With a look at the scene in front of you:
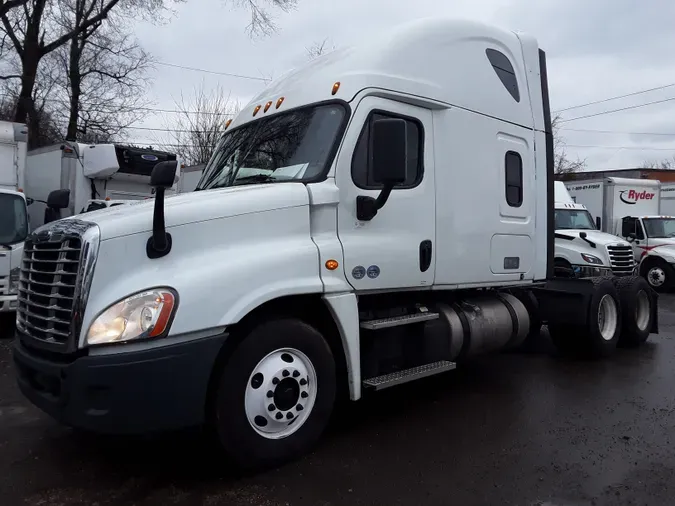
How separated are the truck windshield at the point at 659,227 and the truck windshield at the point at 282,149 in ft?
51.1

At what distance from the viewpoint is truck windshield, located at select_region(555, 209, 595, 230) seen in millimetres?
13383

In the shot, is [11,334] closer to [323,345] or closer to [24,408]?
[24,408]

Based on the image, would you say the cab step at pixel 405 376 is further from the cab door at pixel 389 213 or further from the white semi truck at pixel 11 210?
the white semi truck at pixel 11 210

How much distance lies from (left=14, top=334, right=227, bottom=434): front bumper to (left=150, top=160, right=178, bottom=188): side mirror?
973mm

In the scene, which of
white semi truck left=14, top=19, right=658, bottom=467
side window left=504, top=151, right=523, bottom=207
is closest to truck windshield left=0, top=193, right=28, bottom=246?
white semi truck left=14, top=19, right=658, bottom=467

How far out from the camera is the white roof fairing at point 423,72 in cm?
472

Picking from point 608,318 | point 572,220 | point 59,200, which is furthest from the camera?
point 572,220

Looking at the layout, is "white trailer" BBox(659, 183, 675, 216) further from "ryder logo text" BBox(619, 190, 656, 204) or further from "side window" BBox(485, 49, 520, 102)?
"side window" BBox(485, 49, 520, 102)

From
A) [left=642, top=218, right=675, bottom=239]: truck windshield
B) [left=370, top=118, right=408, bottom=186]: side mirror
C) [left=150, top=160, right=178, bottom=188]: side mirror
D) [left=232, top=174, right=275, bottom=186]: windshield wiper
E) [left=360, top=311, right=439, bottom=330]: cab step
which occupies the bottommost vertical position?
[left=360, top=311, right=439, bottom=330]: cab step

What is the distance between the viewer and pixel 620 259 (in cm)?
1274

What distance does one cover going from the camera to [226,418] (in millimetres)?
3646

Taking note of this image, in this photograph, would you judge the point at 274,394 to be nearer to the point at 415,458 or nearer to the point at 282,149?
the point at 415,458

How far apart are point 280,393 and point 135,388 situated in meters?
0.98

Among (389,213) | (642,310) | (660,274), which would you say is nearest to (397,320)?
(389,213)
